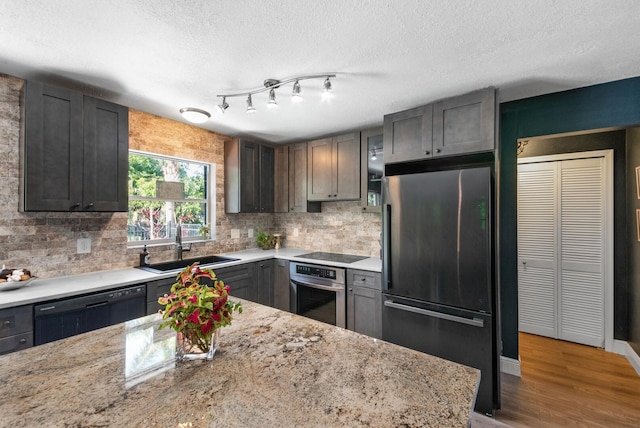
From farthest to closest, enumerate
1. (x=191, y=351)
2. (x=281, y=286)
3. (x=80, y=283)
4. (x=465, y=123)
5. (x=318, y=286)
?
(x=281, y=286), (x=318, y=286), (x=465, y=123), (x=80, y=283), (x=191, y=351)

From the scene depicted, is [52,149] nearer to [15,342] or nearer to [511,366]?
[15,342]

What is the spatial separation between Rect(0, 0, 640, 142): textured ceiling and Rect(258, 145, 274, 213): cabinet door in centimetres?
142

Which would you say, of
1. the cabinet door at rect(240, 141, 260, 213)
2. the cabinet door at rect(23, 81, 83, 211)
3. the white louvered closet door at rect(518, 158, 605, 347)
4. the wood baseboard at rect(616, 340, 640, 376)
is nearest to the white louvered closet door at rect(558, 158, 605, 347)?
the white louvered closet door at rect(518, 158, 605, 347)

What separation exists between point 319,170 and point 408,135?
4.46ft

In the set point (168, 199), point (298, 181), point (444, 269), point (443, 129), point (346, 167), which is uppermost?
point (443, 129)

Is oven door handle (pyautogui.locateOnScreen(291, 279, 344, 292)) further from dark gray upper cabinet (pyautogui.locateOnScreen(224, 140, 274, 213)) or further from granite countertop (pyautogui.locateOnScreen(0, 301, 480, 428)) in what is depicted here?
granite countertop (pyautogui.locateOnScreen(0, 301, 480, 428))

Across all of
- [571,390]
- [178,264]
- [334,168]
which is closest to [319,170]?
[334,168]

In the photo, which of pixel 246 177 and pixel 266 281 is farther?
pixel 246 177

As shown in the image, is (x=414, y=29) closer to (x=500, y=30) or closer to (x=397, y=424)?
(x=500, y=30)

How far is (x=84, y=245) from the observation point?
8.20ft

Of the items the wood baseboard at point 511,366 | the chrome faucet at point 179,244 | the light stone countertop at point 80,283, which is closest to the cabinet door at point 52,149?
the light stone countertop at point 80,283

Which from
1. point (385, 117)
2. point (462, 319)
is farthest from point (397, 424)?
point (385, 117)

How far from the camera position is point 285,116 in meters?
2.96

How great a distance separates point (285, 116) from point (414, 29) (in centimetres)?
165
